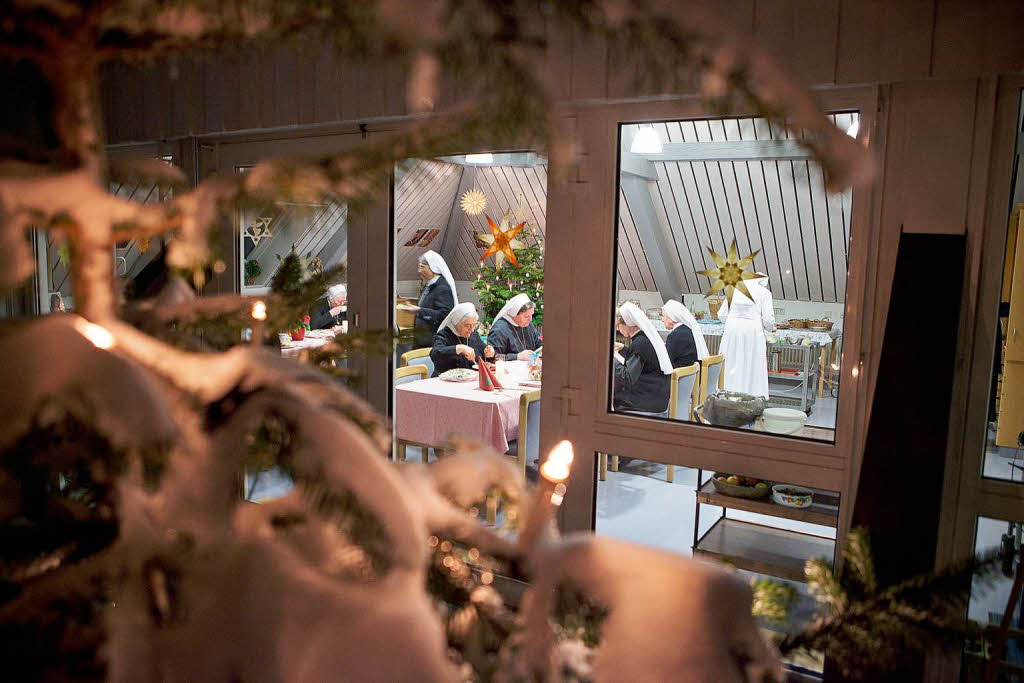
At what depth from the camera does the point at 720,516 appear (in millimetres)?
2543

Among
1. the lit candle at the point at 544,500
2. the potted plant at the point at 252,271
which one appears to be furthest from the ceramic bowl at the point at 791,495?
the potted plant at the point at 252,271

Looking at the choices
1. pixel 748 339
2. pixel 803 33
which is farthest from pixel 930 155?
pixel 748 339

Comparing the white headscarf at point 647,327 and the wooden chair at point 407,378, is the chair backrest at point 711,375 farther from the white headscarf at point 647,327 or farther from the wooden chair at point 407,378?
the wooden chair at point 407,378

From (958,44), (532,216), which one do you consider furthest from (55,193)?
(532,216)

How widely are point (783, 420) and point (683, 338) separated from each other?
412 millimetres

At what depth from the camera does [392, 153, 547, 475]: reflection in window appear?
10.5 feet

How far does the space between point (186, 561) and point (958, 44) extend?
2224 millimetres

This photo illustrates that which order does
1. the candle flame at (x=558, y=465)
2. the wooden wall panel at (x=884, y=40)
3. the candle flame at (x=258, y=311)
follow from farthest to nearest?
→ the wooden wall panel at (x=884, y=40), the candle flame at (x=258, y=311), the candle flame at (x=558, y=465)

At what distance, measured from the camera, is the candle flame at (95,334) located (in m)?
0.41

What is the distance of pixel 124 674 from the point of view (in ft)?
1.29

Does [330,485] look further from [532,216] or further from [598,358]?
[532,216]

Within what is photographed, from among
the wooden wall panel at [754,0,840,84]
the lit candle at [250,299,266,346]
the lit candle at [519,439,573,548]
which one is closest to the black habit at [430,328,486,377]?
the wooden wall panel at [754,0,840,84]

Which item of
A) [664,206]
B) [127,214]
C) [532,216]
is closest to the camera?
[127,214]

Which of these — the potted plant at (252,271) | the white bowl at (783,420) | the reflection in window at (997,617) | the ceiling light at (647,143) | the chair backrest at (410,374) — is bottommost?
the reflection in window at (997,617)
